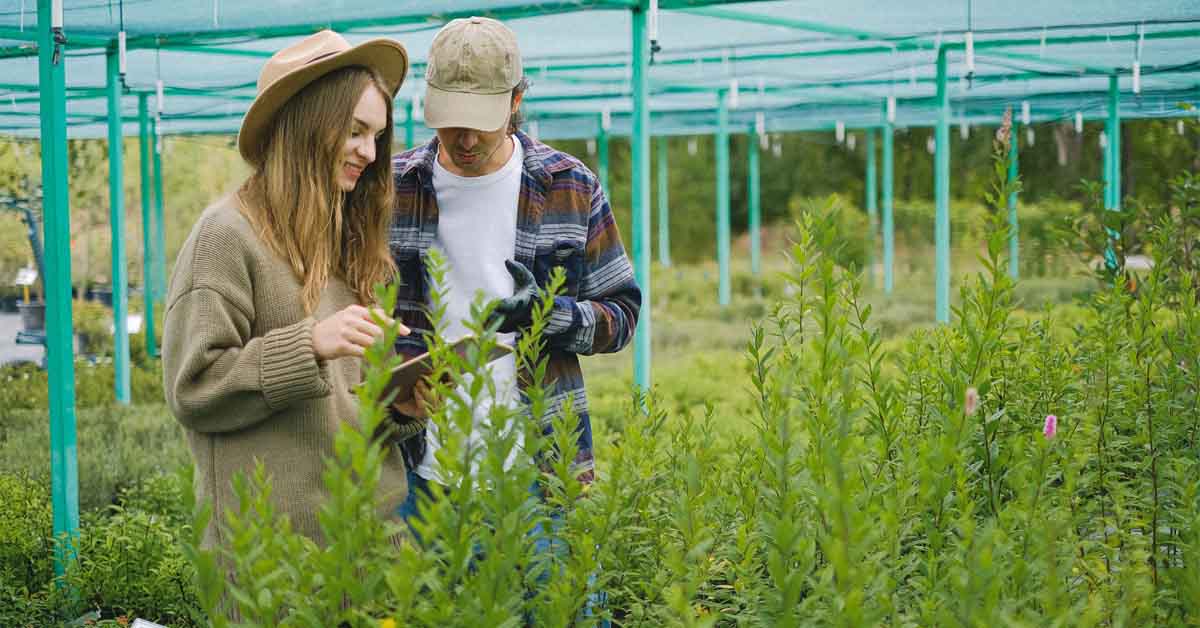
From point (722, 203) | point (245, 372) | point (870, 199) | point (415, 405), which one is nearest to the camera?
point (245, 372)

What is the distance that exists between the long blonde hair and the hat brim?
0.66ft

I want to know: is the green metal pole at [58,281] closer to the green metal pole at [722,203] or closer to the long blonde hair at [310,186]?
the long blonde hair at [310,186]

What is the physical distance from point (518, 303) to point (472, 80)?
53cm

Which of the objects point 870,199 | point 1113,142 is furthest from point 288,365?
point 870,199

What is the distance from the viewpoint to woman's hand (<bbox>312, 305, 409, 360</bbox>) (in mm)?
2348

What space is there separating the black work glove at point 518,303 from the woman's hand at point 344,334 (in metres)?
0.25

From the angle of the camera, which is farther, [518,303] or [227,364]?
[518,303]

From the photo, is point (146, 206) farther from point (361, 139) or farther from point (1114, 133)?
point (1114, 133)

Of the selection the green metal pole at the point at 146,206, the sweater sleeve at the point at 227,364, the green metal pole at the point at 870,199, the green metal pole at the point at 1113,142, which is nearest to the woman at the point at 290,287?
the sweater sleeve at the point at 227,364

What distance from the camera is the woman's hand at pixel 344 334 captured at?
235cm

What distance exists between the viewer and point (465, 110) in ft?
9.14

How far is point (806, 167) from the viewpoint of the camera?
134 feet

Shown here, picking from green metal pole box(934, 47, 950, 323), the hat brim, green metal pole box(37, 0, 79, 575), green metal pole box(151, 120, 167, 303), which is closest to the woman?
the hat brim

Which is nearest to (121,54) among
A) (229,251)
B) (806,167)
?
(229,251)
